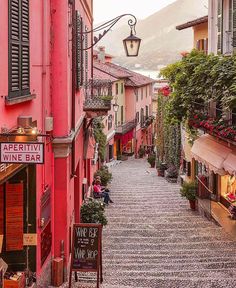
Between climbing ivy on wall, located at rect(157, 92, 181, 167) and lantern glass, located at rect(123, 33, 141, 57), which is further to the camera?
climbing ivy on wall, located at rect(157, 92, 181, 167)

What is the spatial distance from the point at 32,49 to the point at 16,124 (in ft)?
6.19

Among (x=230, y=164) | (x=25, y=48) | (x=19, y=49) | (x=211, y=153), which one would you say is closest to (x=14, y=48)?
(x=19, y=49)

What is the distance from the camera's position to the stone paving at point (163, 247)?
12.9 meters

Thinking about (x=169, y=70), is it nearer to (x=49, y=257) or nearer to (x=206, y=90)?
(x=206, y=90)

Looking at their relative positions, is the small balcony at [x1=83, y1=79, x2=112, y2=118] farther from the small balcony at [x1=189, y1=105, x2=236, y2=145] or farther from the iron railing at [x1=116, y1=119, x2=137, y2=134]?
the iron railing at [x1=116, y1=119, x2=137, y2=134]

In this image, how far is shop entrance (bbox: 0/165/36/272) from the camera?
1027 cm

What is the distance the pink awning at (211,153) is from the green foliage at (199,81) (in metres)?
1.18

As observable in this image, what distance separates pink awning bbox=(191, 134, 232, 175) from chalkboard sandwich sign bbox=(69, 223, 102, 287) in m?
5.53

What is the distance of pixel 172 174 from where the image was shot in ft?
111

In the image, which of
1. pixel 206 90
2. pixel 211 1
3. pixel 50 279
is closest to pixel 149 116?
pixel 211 1

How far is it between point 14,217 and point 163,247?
732cm

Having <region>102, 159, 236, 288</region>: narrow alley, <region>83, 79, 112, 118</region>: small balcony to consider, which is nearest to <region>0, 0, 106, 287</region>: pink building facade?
<region>102, 159, 236, 288</region>: narrow alley

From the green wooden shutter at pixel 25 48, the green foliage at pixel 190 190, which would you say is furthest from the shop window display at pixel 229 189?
the green wooden shutter at pixel 25 48

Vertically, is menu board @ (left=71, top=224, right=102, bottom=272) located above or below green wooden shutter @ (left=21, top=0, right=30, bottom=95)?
below
